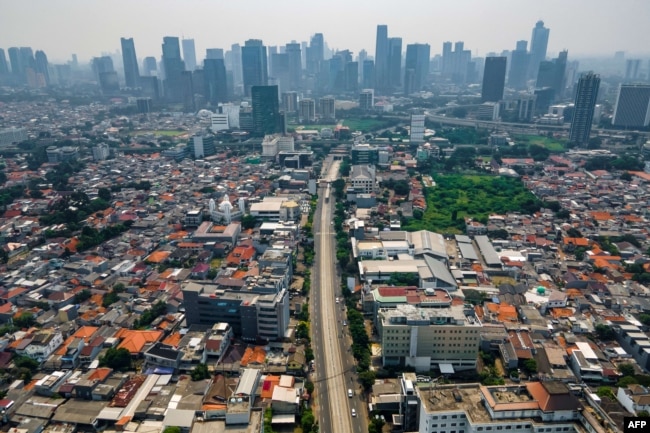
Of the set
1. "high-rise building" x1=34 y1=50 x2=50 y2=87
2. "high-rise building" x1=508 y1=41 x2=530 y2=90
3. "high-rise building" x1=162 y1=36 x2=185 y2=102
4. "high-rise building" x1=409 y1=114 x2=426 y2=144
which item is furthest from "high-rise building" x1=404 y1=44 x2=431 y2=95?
"high-rise building" x1=34 y1=50 x2=50 y2=87

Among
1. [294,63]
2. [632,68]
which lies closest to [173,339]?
[294,63]

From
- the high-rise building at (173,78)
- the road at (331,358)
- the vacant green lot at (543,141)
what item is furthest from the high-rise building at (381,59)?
the road at (331,358)

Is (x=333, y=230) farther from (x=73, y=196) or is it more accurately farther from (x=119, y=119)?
(x=119, y=119)

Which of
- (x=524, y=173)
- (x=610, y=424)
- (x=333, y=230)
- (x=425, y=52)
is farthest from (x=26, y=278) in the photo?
(x=425, y=52)

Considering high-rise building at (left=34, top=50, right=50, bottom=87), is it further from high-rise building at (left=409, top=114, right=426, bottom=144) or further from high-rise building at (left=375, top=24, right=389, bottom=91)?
high-rise building at (left=409, top=114, right=426, bottom=144)

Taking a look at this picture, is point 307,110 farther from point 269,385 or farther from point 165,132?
point 269,385
